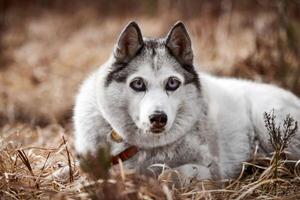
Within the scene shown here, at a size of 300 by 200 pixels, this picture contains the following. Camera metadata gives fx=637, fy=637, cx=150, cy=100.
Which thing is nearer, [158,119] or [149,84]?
[158,119]

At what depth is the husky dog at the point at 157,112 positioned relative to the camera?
4.38 meters

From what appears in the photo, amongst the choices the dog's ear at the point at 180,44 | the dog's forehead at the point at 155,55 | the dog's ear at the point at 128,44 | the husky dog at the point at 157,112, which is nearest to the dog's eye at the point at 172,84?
the husky dog at the point at 157,112

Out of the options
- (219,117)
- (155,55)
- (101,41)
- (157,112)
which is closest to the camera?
(157,112)

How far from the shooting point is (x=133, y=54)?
15.0 feet

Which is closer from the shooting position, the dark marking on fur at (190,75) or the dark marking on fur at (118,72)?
the dark marking on fur at (118,72)

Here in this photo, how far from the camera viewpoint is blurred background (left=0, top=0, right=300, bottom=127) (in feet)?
25.6

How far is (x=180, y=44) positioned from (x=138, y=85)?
0.50 meters

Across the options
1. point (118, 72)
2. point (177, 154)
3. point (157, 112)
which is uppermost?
point (118, 72)

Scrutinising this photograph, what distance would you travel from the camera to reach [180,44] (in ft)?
15.2

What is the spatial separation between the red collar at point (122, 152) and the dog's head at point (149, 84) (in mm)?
45

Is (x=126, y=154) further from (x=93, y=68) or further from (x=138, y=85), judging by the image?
Result: (x=93, y=68)

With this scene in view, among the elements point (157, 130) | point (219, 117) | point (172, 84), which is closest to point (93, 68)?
point (219, 117)

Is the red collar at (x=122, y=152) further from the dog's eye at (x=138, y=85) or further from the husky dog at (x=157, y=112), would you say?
the dog's eye at (x=138, y=85)

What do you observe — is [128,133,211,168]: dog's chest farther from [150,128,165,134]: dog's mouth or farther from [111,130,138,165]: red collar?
[150,128,165,134]: dog's mouth
